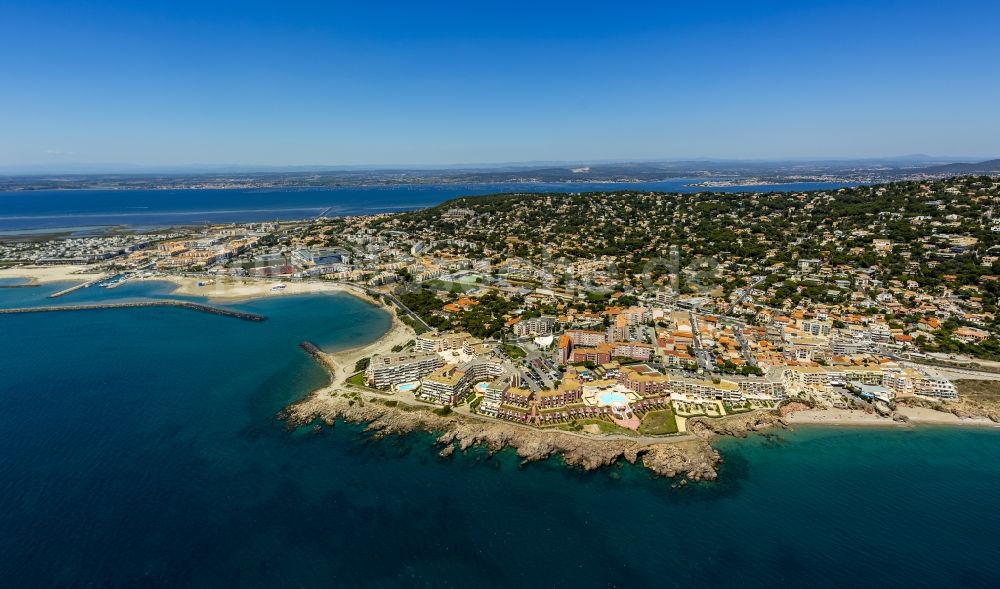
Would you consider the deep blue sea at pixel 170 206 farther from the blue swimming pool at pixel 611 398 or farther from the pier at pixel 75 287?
the blue swimming pool at pixel 611 398

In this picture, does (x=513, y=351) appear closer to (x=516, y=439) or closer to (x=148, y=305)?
(x=516, y=439)

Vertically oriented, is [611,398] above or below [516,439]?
above

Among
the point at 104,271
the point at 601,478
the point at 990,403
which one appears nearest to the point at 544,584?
the point at 601,478

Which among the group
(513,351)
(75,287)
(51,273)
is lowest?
(513,351)

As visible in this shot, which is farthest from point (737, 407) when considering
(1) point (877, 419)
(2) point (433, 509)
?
(2) point (433, 509)

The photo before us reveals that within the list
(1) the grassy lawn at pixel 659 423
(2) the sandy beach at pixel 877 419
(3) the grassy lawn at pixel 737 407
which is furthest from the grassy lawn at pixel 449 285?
(2) the sandy beach at pixel 877 419

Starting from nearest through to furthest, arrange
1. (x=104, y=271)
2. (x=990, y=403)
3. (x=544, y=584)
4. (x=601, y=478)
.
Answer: (x=544, y=584) → (x=601, y=478) → (x=990, y=403) → (x=104, y=271)

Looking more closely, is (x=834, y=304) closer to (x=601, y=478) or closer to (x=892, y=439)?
(x=892, y=439)
